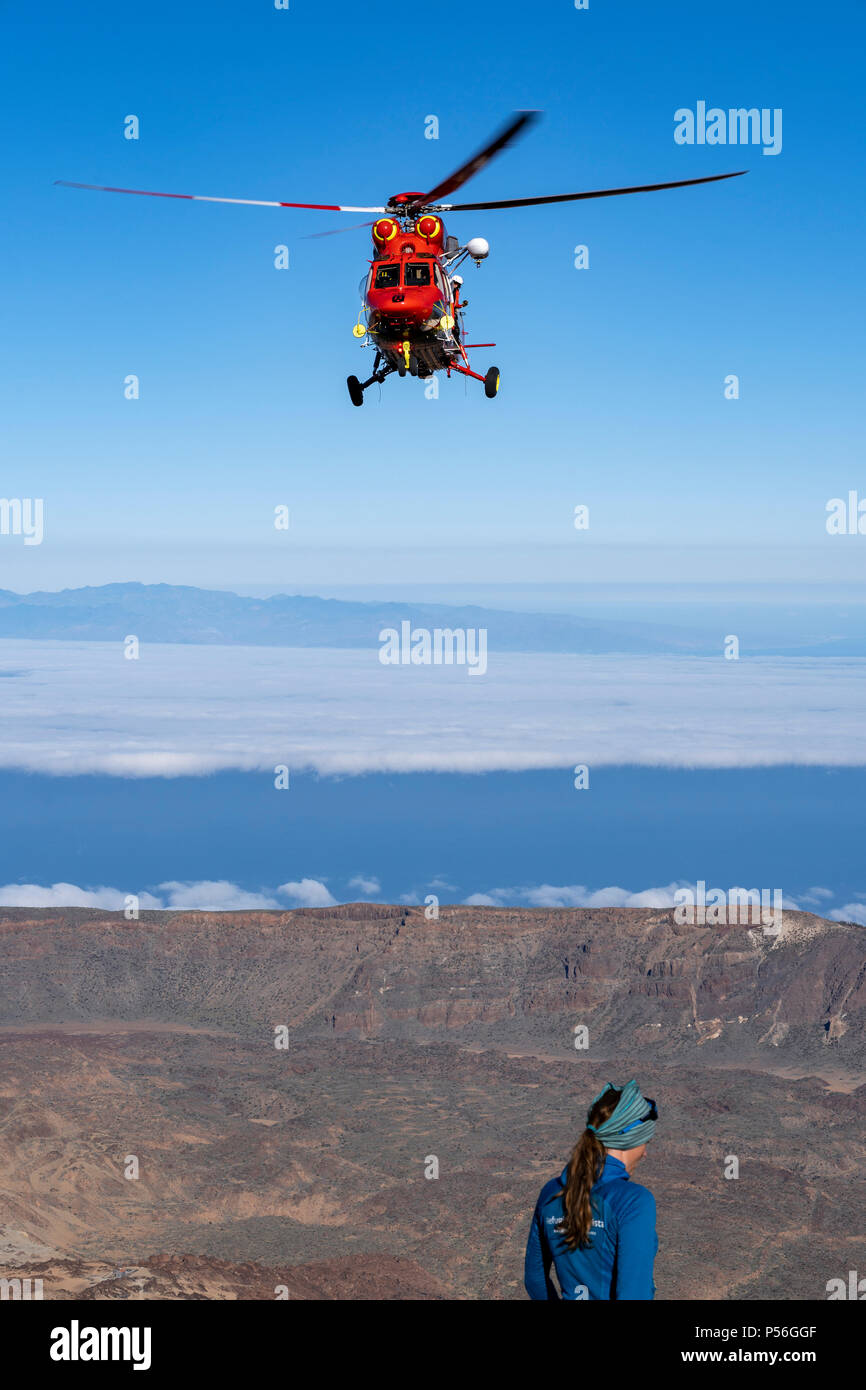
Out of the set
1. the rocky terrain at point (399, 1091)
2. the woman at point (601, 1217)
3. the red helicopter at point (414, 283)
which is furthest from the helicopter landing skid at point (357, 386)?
the rocky terrain at point (399, 1091)

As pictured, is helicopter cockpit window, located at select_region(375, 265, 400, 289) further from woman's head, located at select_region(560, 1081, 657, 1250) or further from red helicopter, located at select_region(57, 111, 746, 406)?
woman's head, located at select_region(560, 1081, 657, 1250)

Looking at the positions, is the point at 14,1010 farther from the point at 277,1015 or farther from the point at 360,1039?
the point at 360,1039

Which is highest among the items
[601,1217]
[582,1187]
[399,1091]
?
[582,1187]

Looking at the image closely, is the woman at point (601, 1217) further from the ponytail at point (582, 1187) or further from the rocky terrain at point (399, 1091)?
the rocky terrain at point (399, 1091)

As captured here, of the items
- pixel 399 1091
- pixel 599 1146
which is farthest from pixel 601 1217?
pixel 399 1091

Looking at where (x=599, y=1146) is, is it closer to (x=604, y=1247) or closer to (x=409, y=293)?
(x=604, y=1247)
